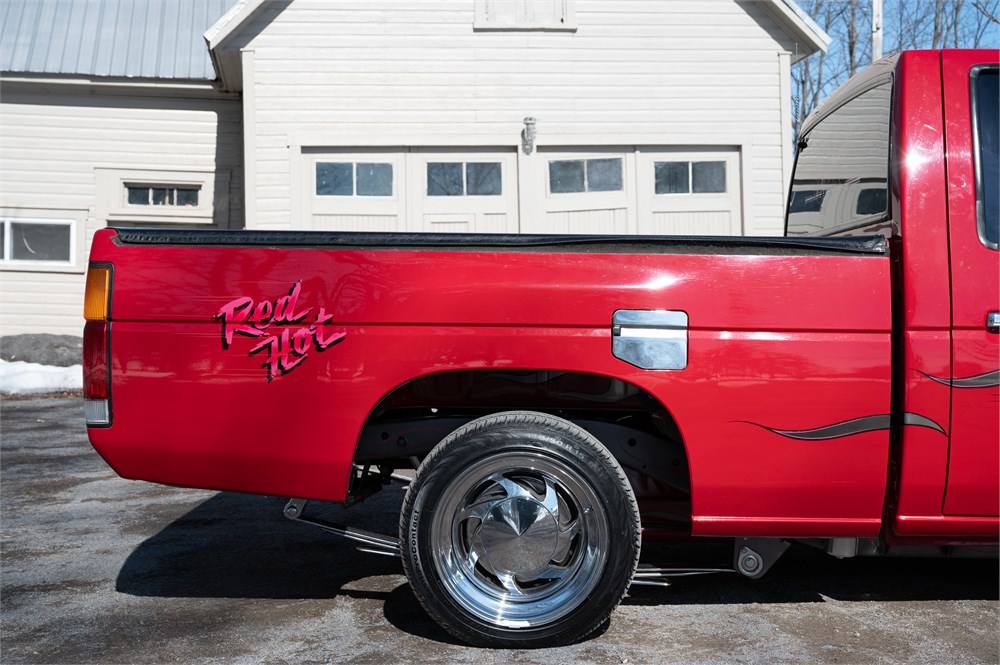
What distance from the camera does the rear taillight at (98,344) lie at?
3.07m

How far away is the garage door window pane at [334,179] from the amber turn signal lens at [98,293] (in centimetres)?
907

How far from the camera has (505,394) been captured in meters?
3.43

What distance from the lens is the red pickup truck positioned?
298 centimetres

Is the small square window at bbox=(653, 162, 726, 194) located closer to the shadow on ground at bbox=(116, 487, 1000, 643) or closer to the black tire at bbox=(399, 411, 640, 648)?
the shadow on ground at bbox=(116, 487, 1000, 643)

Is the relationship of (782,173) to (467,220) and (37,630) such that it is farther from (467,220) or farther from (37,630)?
(37,630)

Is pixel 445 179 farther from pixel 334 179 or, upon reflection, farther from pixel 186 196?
pixel 186 196

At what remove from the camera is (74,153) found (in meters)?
13.7

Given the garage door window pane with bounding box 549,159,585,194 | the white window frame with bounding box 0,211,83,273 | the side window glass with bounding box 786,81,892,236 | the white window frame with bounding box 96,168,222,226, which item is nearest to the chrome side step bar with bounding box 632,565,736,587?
the side window glass with bounding box 786,81,892,236

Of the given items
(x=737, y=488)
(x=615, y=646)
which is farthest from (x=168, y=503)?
(x=737, y=488)

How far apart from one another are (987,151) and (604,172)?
365 inches

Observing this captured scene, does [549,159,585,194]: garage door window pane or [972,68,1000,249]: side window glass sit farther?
[549,159,585,194]: garage door window pane

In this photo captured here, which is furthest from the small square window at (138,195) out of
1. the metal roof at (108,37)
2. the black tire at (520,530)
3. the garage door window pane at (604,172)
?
the black tire at (520,530)

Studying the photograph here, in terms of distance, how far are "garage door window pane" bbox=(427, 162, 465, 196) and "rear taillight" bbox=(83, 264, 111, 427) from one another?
9173mm

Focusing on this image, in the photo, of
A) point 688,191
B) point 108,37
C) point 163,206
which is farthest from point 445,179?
point 108,37
